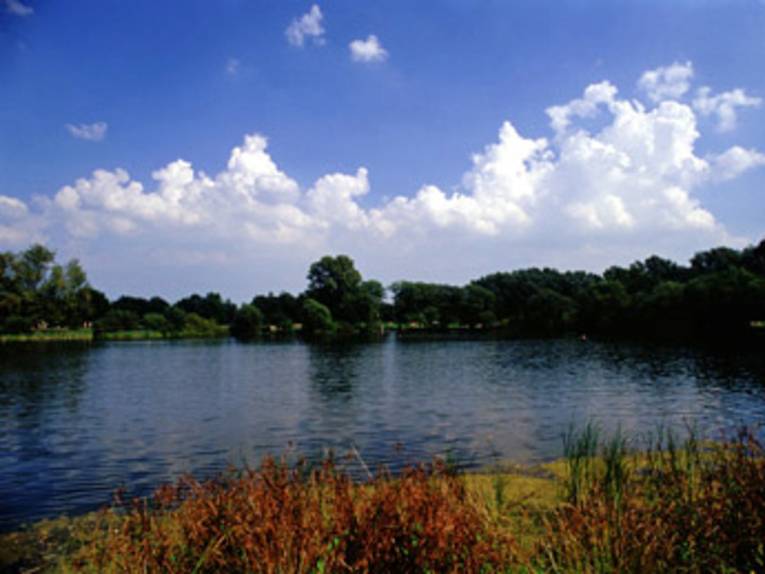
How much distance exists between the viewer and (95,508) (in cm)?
1349

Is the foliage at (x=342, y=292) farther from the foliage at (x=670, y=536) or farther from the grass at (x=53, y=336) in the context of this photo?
the foliage at (x=670, y=536)

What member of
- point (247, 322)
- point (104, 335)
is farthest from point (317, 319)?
point (104, 335)

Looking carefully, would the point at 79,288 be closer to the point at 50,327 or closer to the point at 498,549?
the point at 50,327

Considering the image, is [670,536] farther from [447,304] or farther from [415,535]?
[447,304]

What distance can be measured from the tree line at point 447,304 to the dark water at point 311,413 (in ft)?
197

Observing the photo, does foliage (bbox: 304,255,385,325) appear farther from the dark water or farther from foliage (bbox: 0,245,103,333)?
the dark water

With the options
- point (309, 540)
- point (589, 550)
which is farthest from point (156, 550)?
point (589, 550)

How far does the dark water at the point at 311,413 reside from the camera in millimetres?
17594

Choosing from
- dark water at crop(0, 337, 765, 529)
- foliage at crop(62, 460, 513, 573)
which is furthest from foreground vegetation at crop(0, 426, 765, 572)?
dark water at crop(0, 337, 765, 529)

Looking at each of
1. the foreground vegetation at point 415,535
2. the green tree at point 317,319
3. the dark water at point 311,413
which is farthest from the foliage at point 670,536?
the green tree at point 317,319

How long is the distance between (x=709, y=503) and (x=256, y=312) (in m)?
143

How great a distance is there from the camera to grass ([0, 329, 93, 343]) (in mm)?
111438

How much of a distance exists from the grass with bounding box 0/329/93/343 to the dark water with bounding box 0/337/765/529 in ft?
242

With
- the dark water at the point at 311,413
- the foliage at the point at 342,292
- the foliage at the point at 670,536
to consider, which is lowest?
the dark water at the point at 311,413
